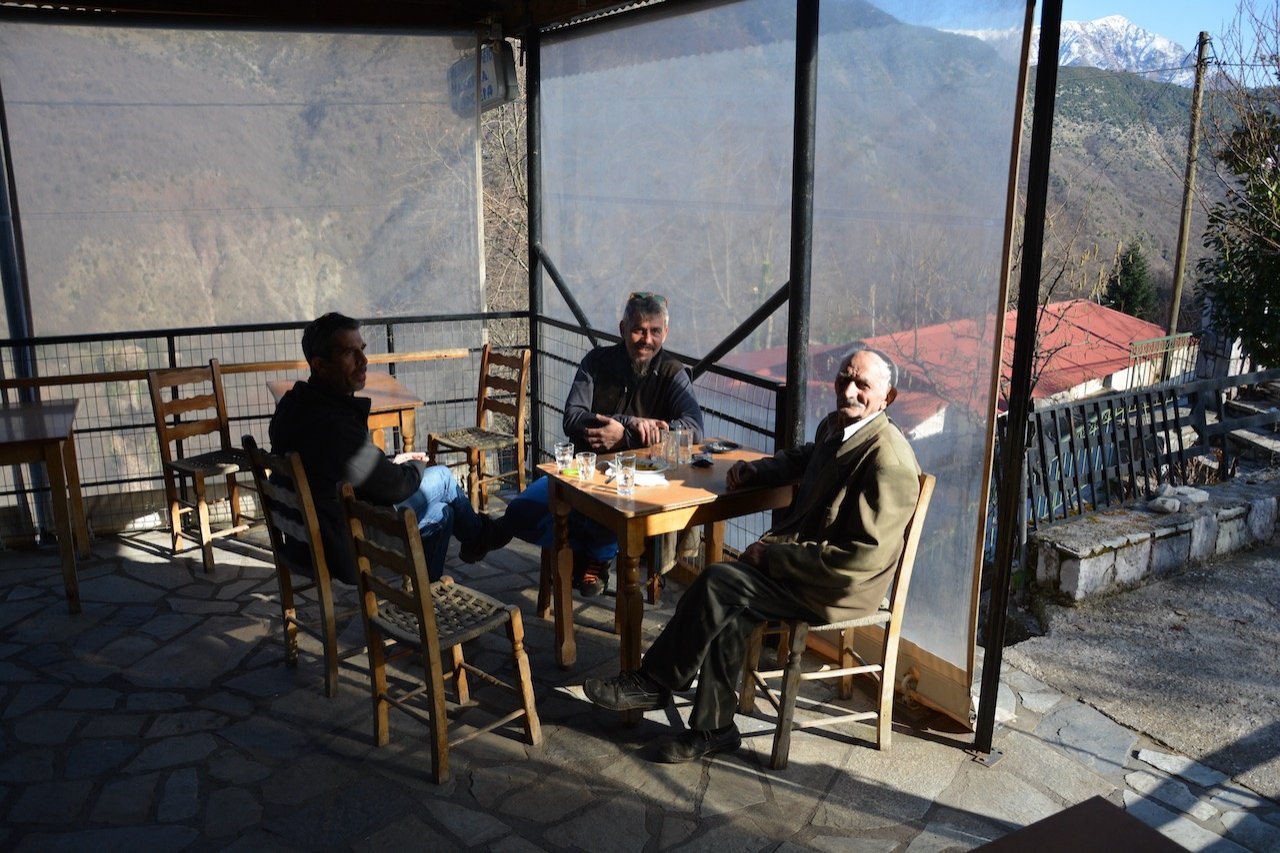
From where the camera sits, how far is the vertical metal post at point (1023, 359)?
120 inches

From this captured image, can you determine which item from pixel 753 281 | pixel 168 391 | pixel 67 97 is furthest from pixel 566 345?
pixel 67 97

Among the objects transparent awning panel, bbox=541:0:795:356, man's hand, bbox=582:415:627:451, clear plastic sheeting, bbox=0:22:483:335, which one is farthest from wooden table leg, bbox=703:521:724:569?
clear plastic sheeting, bbox=0:22:483:335

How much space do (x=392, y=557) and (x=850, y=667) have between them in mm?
1765

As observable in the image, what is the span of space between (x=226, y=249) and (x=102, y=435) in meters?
1.34

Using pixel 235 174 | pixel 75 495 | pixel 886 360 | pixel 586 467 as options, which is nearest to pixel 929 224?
pixel 886 360

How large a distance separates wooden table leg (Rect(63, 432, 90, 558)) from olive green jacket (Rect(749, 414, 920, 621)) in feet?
11.7

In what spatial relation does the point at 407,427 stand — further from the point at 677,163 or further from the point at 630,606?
the point at 630,606

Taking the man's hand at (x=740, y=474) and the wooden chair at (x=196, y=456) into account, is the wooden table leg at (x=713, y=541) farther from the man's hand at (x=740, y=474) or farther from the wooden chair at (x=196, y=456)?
the wooden chair at (x=196, y=456)

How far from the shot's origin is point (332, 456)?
12.3 feet

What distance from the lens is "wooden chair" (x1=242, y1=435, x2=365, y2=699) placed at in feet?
11.8

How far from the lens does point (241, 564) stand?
17.6 feet

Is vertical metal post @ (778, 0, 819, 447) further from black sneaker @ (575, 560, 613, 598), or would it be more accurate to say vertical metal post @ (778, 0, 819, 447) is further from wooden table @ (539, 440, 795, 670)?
black sneaker @ (575, 560, 613, 598)

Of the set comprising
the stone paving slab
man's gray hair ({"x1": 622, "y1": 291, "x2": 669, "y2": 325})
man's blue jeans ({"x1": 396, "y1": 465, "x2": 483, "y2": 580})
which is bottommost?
the stone paving slab

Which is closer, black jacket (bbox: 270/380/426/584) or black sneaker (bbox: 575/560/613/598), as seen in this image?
black jacket (bbox: 270/380/426/584)
